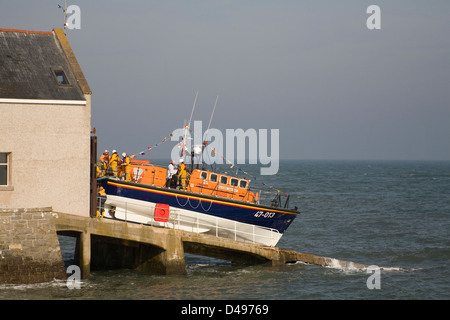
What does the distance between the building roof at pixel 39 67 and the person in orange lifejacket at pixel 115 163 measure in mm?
4822

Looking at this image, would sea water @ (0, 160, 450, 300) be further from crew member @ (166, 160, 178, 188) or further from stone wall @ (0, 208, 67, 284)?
crew member @ (166, 160, 178, 188)

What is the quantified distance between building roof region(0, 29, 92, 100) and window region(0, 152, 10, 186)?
6.82 feet

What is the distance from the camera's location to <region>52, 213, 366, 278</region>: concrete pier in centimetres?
2573

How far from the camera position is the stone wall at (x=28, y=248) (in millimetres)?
23641

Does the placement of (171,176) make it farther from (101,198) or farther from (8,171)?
(8,171)

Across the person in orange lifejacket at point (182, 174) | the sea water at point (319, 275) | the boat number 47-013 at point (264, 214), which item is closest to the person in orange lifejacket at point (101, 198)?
the sea water at point (319, 275)

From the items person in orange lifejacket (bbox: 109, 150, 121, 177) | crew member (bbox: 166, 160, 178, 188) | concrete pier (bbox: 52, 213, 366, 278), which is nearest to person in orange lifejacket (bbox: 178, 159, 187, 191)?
crew member (bbox: 166, 160, 178, 188)

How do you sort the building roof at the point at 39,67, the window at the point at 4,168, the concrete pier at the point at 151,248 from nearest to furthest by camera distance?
the window at the point at 4,168 → the building roof at the point at 39,67 → the concrete pier at the point at 151,248

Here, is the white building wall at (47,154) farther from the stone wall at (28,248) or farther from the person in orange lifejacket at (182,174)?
the person in orange lifejacket at (182,174)
